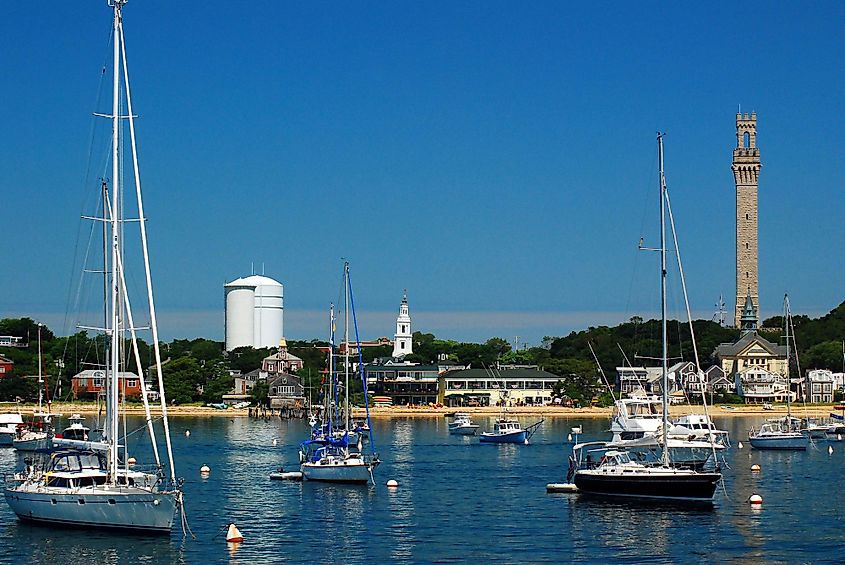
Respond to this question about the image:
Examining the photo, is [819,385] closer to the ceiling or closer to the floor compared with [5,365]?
closer to the floor

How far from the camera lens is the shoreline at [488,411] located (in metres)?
151

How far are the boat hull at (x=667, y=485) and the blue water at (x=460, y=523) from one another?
618 millimetres

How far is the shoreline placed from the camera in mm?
151000

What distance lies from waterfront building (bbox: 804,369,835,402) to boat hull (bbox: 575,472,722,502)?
129 meters

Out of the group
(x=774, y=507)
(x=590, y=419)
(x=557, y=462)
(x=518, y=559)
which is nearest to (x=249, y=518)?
(x=518, y=559)

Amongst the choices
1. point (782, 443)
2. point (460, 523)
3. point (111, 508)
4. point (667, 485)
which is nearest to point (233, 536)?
point (111, 508)

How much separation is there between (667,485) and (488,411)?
4303 inches

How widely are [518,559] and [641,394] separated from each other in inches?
2569

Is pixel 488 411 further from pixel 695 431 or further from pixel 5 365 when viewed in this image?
A: pixel 695 431

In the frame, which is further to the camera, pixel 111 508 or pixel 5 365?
pixel 5 365

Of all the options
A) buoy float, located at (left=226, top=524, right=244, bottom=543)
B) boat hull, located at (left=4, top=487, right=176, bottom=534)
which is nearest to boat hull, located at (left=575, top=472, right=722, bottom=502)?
buoy float, located at (left=226, top=524, right=244, bottom=543)

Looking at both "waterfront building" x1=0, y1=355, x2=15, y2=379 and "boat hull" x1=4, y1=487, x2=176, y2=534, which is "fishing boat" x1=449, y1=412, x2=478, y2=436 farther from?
"waterfront building" x1=0, y1=355, x2=15, y2=379

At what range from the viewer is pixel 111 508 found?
4450cm

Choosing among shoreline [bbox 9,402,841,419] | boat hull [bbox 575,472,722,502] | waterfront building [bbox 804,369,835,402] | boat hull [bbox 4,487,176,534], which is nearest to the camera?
boat hull [bbox 4,487,176,534]
